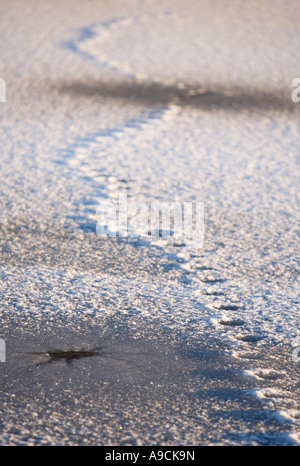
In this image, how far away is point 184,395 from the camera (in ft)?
3.76

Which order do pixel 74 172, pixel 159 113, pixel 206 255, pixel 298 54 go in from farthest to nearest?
pixel 298 54
pixel 159 113
pixel 74 172
pixel 206 255

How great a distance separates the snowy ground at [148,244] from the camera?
112 centimetres

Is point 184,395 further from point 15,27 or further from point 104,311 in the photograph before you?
point 15,27

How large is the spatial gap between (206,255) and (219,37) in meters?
2.83

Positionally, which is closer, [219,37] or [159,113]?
[159,113]

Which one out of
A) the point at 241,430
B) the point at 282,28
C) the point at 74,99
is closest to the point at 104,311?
the point at 241,430

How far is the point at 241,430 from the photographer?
1.06 metres

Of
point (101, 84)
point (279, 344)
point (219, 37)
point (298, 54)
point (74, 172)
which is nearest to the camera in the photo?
point (279, 344)

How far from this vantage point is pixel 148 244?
1823 millimetres

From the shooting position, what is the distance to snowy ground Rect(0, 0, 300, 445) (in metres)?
1.12

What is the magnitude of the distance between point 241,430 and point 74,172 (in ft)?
5.08

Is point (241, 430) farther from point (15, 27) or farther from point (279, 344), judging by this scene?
point (15, 27)

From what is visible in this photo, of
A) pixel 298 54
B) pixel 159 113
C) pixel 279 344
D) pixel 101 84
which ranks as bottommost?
pixel 279 344

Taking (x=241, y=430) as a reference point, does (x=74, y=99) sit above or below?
above
